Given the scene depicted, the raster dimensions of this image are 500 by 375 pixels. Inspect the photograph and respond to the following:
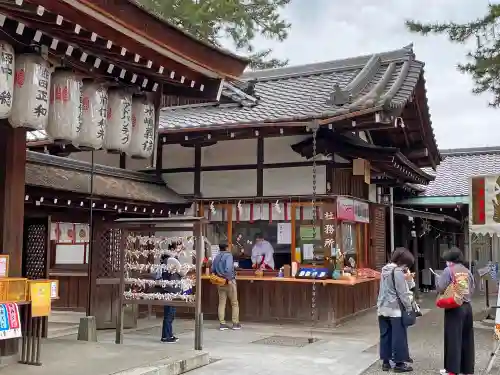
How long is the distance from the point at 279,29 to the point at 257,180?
1286 cm

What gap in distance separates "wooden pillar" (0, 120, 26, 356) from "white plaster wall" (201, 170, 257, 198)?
6296mm

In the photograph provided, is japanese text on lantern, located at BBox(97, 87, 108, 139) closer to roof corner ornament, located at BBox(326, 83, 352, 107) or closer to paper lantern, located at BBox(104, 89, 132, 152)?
paper lantern, located at BBox(104, 89, 132, 152)

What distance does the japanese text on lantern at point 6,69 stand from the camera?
5.92 metres

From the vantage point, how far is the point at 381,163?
1291 cm

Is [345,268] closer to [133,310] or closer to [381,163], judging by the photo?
[381,163]

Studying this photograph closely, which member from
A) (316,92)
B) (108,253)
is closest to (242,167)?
(316,92)

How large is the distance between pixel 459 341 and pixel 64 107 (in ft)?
18.1

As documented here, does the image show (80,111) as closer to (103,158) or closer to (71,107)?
(71,107)

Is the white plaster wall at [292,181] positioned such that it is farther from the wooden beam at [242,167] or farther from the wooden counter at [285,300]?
the wooden counter at [285,300]

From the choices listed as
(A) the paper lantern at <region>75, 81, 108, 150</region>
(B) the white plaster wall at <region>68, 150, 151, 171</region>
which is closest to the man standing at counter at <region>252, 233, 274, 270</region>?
(B) the white plaster wall at <region>68, 150, 151, 171</region>

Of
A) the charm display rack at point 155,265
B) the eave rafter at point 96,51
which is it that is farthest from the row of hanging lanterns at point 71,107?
the charm display rack at point 155,265

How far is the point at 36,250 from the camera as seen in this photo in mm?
9195

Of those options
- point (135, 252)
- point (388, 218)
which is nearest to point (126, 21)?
point (135, 252)

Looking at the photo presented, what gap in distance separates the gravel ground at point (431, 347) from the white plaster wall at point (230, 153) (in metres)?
4.96
